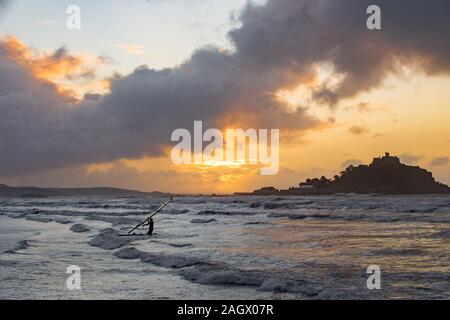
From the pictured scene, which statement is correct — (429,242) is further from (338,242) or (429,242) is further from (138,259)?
(138,259)

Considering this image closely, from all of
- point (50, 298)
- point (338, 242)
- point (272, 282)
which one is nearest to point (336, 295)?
point (272, 282)

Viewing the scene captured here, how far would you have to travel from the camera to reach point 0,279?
15203 millimetres

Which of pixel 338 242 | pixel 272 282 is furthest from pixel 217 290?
pixel 338 242

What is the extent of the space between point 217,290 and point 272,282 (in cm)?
166
